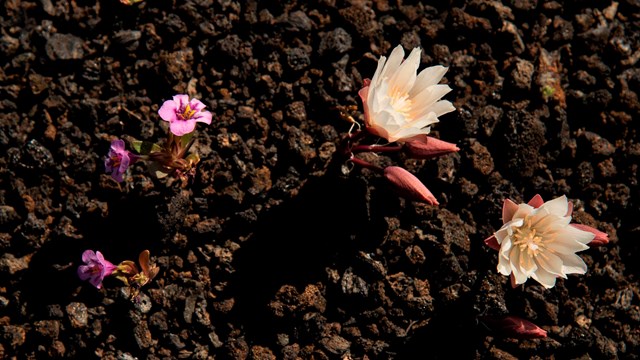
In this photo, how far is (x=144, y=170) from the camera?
2.96m

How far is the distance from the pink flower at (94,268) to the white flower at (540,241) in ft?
5.49

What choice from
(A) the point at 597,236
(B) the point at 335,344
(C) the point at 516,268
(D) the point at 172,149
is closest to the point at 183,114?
(D) the point at 172,149

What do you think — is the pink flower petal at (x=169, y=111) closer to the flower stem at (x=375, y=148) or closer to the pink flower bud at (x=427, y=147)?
the flower stem at (x=375, y=148)

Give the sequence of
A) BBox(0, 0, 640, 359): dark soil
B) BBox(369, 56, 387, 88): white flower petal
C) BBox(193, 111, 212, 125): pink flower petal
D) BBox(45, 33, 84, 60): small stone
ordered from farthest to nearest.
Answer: BBox(45, 33, 84, 60): small stone → BBox(0, 0, 640, 359): dark soil → BBox(193, 111, 212, 125): pink flower petal → BBox(369, 56, 387, 88): white flower petal

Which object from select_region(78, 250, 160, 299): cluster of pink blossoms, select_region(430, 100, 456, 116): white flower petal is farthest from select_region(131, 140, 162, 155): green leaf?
select_region(430, 100, 456, 116): white flower petal

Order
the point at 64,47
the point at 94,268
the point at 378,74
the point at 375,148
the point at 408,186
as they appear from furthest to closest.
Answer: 1. the point at 64,47
2. the point at 375,148
3. the point at 94,268
4. the point at 408,186
5. the point at 378,74

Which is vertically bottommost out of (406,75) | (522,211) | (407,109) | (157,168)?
(157,168)

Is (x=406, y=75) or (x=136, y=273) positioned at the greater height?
(x=406, y=75)

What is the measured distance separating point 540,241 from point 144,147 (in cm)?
182

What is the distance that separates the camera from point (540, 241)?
270 cm

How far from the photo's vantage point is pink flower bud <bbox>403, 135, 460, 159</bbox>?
105 inches

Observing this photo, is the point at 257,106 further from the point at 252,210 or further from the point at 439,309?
the point at 439,309

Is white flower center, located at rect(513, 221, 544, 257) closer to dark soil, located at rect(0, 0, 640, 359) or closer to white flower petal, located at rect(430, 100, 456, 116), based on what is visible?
dark soil, located at rect(0, 0, 640, 359)

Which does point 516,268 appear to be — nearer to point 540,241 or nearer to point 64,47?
point 540,241
